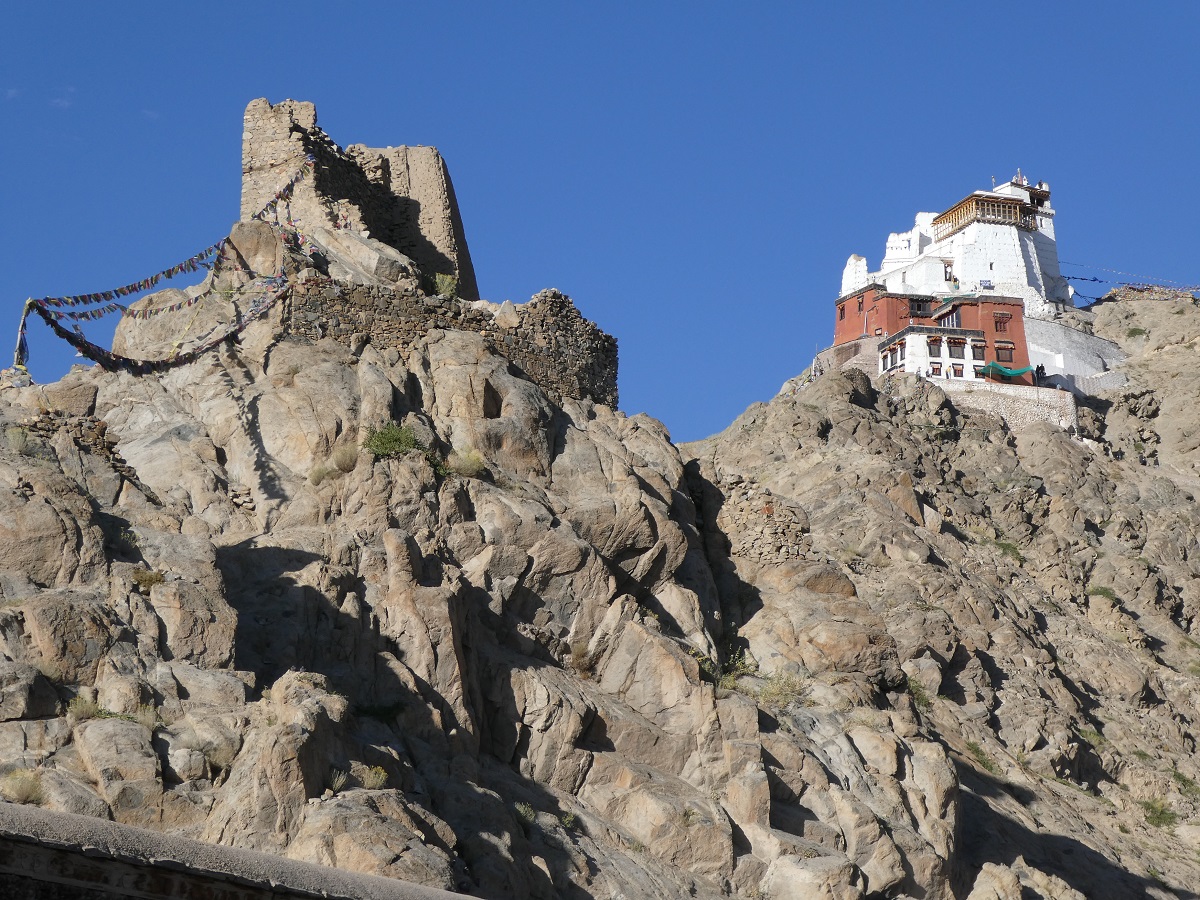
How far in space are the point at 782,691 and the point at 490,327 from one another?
358 inches

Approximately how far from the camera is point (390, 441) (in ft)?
82.9

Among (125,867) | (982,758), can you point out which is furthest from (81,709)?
(982,758)

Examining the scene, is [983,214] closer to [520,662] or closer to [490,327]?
[490,327]

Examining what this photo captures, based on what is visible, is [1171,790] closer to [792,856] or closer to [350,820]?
[792,856]

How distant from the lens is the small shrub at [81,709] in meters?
17.2

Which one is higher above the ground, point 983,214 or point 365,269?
point 983,214

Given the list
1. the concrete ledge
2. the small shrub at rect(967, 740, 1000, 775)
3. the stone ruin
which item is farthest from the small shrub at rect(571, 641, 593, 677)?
the concrete ledge

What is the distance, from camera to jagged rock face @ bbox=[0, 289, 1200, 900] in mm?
17703

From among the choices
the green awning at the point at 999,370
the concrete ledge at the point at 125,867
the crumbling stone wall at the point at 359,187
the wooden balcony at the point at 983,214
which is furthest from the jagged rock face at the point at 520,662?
the wooden balcony at the point at 983,214

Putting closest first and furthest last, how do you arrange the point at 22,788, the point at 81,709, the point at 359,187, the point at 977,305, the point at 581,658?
the point at 22,788 → the point at 81,709 → the point at 581,658 → the point at 359,187 → the point at 977,305

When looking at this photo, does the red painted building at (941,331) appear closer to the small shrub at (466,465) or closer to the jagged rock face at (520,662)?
the jagged rock face at (520,662)

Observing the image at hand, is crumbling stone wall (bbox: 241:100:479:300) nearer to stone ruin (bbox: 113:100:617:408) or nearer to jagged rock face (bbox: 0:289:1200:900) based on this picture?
stone ruin (bbox: 113:100:617:408)

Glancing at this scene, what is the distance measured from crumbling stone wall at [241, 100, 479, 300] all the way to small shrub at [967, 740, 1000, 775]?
14930mm

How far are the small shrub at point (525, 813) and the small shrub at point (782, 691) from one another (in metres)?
6.69
